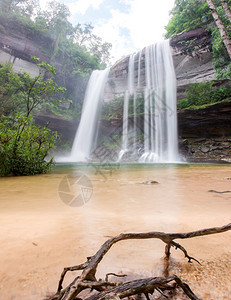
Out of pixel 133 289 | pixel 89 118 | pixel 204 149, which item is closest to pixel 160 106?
pixel 204 149

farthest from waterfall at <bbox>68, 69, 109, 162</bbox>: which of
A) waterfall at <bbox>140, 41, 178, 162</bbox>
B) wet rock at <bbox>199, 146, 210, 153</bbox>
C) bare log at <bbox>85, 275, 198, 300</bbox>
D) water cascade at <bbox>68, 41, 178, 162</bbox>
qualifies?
bare log at <bbox>85, 275, 198, 300</bbox>

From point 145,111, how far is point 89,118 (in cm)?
676

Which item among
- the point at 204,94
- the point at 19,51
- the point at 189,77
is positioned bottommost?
the point at 204,94

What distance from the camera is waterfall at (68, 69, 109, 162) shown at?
20.0m

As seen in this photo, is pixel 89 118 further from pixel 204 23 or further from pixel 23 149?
pixel 23 149

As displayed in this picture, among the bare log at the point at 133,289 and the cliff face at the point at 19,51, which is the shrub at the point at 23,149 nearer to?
the bare log at the point at 133,289

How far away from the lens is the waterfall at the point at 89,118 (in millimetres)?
20016

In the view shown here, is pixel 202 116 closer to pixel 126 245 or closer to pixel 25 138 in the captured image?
pixel 25 138

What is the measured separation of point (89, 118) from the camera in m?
Result: 20.8

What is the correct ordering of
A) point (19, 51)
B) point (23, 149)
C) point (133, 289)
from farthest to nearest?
point (19, 51) < point (23, 149) < point (133, 289)

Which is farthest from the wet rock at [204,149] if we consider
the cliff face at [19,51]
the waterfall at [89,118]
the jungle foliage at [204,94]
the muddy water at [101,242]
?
the cliff face at [19,51]

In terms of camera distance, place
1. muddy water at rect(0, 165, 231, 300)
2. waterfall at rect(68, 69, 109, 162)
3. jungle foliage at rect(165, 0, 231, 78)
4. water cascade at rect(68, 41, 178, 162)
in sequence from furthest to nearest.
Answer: waterfall at rect(68, 69, 109, 162)
water cascade at rect(68, 41, 178, 162)
jungle foliage at rect(165, 0, 231, 78)
muddy water at rect(0, 165, 231, 300)

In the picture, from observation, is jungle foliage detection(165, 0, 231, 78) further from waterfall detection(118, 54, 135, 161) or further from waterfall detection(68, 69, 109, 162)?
waterfall detection(68, 69, 109, 162)

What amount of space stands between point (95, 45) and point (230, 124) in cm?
2659
